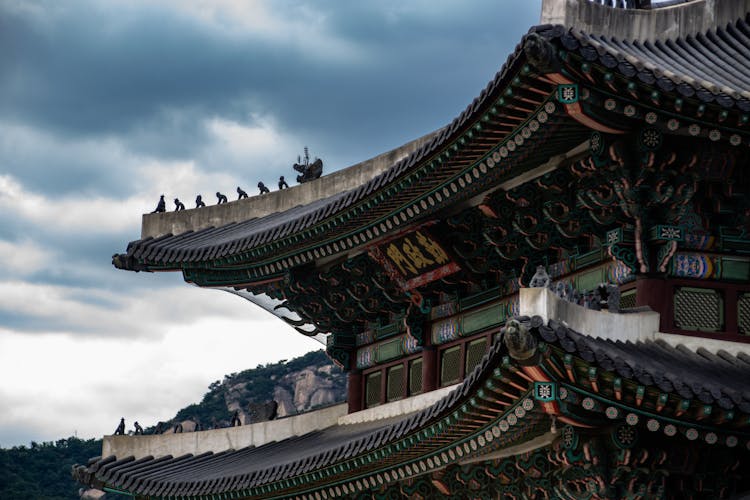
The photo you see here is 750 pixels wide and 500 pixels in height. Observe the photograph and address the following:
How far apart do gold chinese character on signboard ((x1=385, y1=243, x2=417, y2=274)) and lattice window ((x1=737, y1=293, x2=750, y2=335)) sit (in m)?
5.78

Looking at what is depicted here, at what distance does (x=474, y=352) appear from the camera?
19188 mm

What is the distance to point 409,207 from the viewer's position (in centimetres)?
1816

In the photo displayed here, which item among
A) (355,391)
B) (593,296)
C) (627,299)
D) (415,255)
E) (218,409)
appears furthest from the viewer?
(218,409)

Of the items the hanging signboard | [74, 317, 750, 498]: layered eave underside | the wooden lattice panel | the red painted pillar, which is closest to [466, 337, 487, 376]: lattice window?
the wooden lattice panel

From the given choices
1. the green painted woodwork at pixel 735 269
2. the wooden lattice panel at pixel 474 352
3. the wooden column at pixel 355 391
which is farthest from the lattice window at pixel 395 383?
the green painted woodwork at pixel 735 269

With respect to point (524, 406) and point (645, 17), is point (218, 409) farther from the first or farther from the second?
point (524, 406)

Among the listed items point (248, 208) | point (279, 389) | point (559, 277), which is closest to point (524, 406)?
point (559, 277)

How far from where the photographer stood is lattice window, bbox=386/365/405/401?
21320 mm

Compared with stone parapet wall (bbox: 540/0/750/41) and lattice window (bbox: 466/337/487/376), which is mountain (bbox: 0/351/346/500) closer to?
lattice window (bbox: 466/337/487/376)

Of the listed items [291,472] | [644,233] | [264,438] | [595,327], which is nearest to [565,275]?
[644,233]

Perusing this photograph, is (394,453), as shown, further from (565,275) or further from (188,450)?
(188,450)

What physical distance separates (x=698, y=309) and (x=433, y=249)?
482 cm

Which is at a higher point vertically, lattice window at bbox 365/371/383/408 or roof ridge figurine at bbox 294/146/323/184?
roof ridge figurine at bbox 294/146/323/184

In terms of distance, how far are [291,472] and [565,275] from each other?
4822 millimetres
